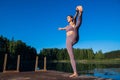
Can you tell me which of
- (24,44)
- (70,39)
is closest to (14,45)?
(24,44)

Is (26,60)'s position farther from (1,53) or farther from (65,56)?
(65,56)

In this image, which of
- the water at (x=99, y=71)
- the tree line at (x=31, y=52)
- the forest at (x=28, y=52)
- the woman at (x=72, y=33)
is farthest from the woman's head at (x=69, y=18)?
the tree line at (x=31, y=52)

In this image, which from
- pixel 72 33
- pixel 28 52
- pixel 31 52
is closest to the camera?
pixel 72 33

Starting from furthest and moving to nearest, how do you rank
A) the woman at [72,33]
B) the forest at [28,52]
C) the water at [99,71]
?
the forest at [28,52] → the water at [99,71] → the woman at [72,33]

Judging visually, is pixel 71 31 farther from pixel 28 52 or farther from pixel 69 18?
pixel 28 52

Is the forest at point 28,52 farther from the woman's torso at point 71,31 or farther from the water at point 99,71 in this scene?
the woman's torso at point 71,31

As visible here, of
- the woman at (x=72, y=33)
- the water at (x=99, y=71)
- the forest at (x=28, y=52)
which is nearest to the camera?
the woman at (x=72, y=33)

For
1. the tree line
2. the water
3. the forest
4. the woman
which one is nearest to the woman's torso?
the woman

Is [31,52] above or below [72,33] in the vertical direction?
above

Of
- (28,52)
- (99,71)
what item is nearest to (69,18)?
(99,71)

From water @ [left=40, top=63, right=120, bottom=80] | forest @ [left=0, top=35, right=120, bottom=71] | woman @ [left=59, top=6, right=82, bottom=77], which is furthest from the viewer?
forest @ [left=0, top=35, right=120, bottom=71]

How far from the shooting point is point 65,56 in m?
196

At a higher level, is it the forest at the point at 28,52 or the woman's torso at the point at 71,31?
the forest at the point at 28,52

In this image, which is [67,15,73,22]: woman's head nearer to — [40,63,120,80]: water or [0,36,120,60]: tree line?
[40,63,120,80]: water
